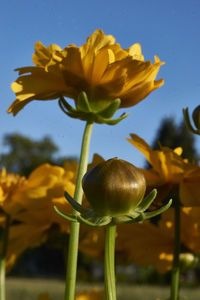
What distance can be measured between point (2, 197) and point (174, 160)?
0.27 meters

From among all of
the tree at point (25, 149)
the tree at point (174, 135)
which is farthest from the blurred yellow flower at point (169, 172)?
the tree at point (25, 149)

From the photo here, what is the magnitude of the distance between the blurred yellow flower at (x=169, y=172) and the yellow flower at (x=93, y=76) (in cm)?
10

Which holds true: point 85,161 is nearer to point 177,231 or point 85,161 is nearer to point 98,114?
point 98,114

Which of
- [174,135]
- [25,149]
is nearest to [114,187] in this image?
[174,135]

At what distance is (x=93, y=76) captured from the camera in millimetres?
534

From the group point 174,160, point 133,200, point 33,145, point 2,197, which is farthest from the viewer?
point 33,145

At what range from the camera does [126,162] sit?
1.23 ft

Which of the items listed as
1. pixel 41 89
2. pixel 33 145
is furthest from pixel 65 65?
pixel 33 145

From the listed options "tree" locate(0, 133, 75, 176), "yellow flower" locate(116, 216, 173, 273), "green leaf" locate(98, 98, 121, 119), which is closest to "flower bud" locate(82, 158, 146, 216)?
"green leaf" locate(98, 98, 121, 119)

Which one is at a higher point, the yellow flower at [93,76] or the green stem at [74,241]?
the yellow flower at [93,76]

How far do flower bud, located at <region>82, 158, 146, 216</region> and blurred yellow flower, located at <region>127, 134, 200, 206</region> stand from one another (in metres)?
0.20

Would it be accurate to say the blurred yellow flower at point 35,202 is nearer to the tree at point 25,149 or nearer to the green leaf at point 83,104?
the green leaf at point 83,104

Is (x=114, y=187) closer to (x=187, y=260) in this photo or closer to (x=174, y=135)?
(x=187, y=260)

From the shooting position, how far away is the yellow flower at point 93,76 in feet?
1.68
